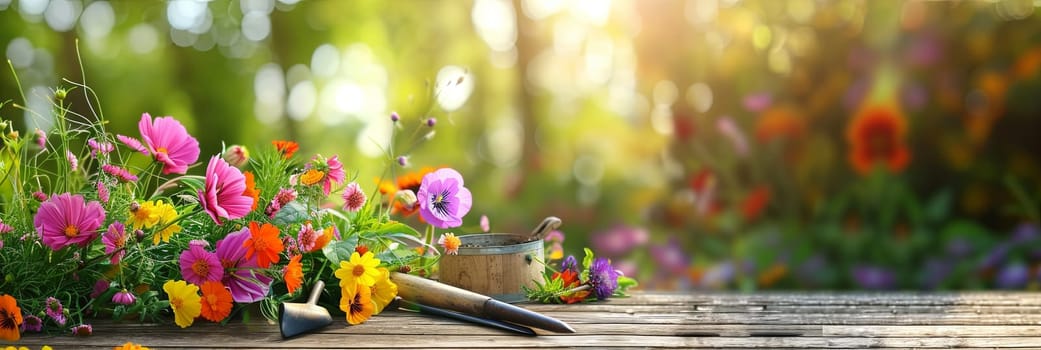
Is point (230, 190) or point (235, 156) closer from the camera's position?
point (230, 190)

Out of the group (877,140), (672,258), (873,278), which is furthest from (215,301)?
(877,140)

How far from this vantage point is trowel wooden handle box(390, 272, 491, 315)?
158 cm

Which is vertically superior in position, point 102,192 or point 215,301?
point 102,192

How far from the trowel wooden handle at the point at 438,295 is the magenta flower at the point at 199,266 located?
35 cm

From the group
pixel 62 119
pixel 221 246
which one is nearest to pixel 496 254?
pixel 221 246

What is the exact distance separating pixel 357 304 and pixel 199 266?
276mm

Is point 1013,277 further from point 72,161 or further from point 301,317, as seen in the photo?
point 72,161

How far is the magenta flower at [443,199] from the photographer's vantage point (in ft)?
5.74

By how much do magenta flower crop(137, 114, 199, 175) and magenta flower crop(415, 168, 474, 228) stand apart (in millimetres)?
433

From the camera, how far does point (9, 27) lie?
6469mm

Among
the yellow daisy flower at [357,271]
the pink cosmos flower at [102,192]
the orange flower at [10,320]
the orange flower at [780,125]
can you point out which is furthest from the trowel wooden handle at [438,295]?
the orange flower at [780,125]

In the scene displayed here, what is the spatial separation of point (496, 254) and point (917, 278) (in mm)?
1997

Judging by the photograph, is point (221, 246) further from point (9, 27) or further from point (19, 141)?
point (9, 27)

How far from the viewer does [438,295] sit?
1.64 metres
